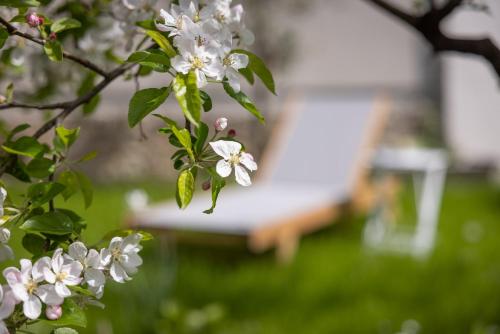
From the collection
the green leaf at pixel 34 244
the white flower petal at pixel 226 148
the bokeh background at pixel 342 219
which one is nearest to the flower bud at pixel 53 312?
the green leaf at pixel 34 244

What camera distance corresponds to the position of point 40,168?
76cm

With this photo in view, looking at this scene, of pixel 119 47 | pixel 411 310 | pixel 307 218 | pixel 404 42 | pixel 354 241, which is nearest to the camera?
pixel 119 47

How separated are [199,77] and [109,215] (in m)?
4.60

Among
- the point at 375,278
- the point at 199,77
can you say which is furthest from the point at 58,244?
the point at 375,278

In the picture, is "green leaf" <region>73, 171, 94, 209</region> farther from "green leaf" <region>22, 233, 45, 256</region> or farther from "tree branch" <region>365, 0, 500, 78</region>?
"tree branch" <region>365, 0, 500, 78</region>

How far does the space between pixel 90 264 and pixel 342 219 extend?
3.82 meters

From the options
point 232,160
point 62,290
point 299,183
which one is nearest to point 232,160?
point 232,160

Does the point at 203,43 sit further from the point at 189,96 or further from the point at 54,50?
the point at 54,50

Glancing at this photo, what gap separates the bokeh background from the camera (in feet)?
8.57

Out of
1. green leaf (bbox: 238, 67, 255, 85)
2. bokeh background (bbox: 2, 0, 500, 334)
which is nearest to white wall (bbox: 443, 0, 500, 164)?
bokeh background (bbox: 2, 0, 500, 334)

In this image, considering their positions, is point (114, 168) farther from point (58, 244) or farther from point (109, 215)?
point (58, 244)

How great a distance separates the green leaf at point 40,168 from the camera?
756mm

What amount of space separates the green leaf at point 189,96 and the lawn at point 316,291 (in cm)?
→ 148

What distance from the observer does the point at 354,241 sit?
162 inches
